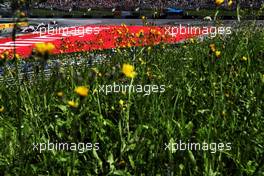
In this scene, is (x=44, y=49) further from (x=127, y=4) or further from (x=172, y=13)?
(x=127, y=4)

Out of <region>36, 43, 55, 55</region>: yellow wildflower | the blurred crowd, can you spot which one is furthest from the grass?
the blurred crowd

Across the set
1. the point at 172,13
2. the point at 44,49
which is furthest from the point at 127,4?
the point at 44,49

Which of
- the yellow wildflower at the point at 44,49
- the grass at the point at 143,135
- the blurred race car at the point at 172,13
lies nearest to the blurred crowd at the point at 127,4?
the blurred race car at the point at 172,13

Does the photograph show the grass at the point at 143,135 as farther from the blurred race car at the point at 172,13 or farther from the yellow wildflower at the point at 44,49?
the blurred race car at the point at 172,13

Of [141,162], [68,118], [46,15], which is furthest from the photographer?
[46,15]

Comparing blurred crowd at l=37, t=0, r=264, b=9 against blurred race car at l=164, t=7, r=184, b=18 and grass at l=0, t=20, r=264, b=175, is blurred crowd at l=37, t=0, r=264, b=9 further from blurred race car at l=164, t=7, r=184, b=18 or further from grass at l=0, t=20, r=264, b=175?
grass at l=0, t=20, r=264, b=175

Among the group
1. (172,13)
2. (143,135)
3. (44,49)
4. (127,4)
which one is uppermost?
(44,49)

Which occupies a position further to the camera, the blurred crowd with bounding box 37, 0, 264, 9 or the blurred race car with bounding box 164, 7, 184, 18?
the blurred crowd with bounding box 37, 0, 264, 9

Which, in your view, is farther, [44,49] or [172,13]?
[172,13]

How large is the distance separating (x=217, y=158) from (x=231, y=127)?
15.4 inches

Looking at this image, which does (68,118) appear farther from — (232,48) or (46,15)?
(46,15)

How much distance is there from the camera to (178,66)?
18.4 ft

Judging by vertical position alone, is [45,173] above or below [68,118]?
below

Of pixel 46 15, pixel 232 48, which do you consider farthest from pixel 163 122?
pixel 46 15
